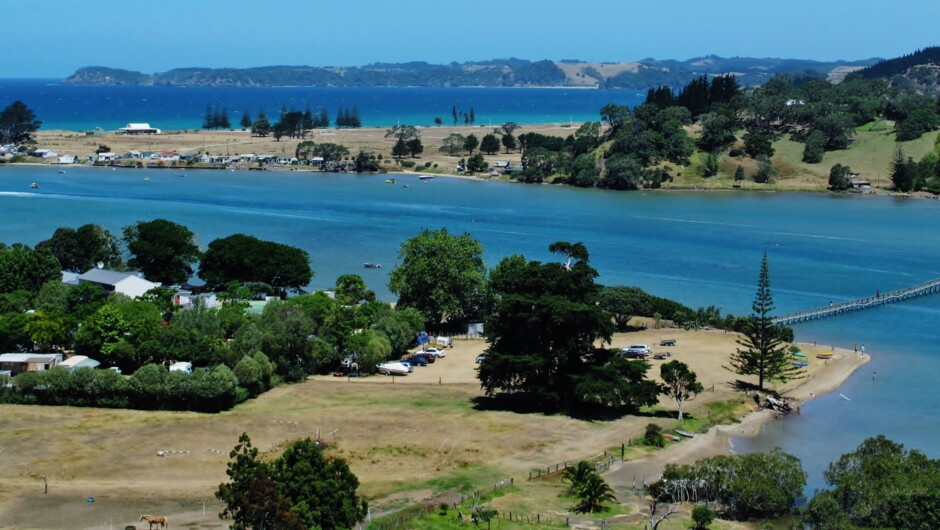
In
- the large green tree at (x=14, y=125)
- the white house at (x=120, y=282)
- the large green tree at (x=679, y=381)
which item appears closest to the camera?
the large green tree at (x=679, y=381)

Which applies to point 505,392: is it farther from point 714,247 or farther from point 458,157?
point 458,157

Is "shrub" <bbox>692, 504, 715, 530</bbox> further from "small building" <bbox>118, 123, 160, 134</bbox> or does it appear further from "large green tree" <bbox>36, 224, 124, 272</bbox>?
"small building" <bbox>118, 123, 160, 134</bbox>

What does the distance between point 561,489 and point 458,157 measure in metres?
99.2

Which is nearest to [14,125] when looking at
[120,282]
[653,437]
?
[120,282]

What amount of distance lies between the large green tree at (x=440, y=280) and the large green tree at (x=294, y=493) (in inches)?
926

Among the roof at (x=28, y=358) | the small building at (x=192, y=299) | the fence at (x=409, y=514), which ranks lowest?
the fence at (x=409, y=514)

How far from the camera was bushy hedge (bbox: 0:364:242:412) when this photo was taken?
34.9 meters

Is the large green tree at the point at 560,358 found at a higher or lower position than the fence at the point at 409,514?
higher

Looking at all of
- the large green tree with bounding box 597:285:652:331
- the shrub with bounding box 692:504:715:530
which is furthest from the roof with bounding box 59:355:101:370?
the shrub with bounding box 692:504:715:530

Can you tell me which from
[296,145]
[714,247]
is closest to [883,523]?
[714,247]

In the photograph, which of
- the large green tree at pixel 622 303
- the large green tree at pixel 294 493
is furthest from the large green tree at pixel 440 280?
the large green tree at pixel 294 493

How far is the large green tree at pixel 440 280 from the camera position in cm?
4766

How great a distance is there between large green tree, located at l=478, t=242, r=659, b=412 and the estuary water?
4114mm

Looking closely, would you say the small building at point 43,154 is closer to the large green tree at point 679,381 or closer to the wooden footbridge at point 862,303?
the wooden footbridge at point 862,303
